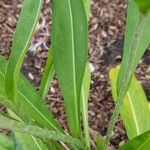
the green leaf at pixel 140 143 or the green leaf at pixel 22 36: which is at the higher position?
the green leaf at pixel 22 36

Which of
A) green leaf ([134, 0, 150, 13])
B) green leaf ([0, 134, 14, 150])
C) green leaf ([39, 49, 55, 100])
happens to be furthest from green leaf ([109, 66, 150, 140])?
green leaf ([134, 0, 150, 13])

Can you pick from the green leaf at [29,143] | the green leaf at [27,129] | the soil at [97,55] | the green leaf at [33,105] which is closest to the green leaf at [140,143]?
the green leaf at [27,129]

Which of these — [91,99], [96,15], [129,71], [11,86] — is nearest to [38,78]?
[91,99]

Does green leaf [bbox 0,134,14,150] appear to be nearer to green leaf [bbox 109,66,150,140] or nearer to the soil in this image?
green leaf [bbox 109,66,150,140]

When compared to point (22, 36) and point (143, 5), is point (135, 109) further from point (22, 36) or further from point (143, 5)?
point (143, 5)

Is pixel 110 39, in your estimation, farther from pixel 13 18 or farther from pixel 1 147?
pixel 1 147

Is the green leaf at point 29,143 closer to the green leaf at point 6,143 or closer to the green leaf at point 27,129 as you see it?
the green leaf at point 6,143
